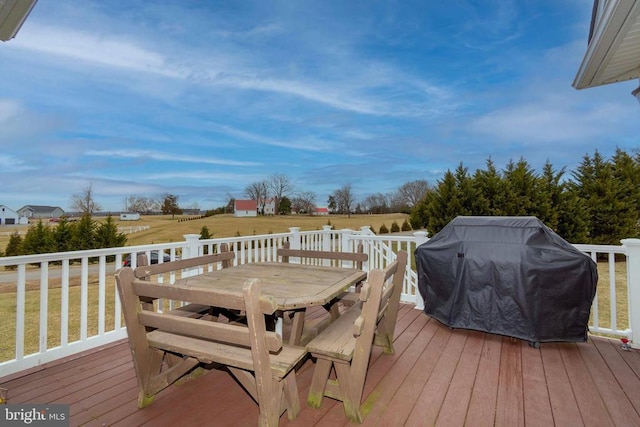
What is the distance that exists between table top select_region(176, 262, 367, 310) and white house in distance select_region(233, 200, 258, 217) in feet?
38.8

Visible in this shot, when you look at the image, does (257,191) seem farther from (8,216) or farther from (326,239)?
(326,239)

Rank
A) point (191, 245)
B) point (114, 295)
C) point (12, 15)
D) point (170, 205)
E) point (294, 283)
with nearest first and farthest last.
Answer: point (12, 15), point (294, 283), point (191, 245), point (114, 295), point (170, 205)

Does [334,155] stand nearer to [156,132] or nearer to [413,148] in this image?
[413,148]

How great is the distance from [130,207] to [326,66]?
319 inches

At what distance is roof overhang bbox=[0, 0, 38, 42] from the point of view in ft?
5.88

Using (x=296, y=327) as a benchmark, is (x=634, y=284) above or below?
above

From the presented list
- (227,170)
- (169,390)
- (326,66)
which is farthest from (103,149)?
(169,390)

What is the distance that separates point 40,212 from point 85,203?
1159 millimetres

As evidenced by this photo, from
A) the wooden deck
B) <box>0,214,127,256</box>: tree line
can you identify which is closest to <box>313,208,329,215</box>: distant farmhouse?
<box>0,214,127,256</box>: tree line

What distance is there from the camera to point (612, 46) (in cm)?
218

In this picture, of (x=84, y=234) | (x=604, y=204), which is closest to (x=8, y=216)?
(x=84, y=234)

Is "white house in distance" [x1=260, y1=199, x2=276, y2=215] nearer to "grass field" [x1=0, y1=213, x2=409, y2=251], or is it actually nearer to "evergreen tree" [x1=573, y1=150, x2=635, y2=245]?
"grass field" [x1=0, y1=213, x2=409, y2=251]

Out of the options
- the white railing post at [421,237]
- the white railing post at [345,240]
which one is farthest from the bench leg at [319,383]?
the white railing post at [345,240]

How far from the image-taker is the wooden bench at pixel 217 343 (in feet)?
4.35
